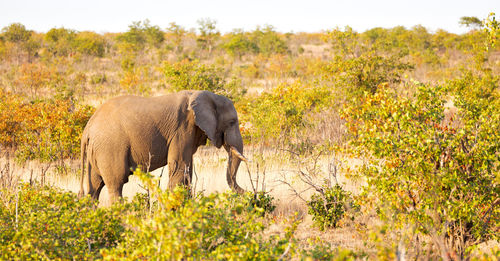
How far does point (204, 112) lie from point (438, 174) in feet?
14.0

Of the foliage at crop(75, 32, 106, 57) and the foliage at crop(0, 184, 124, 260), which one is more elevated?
the foliage at crop(75, 32, 106, 57)

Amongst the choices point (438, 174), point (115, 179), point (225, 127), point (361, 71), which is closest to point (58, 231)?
point (115, 179)

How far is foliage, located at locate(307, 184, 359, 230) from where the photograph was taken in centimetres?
721

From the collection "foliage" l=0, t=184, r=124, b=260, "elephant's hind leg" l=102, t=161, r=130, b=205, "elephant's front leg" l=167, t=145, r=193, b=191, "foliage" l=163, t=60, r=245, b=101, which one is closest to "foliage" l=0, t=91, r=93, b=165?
"foliage" l=163, t=60, r=245, b=101

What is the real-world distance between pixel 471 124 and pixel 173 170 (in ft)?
15.5

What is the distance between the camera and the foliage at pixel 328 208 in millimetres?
7211

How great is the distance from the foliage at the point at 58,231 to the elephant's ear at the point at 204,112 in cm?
275

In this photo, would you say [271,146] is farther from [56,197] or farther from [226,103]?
[56,197]

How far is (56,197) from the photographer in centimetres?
522

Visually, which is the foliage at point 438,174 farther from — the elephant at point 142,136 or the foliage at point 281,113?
the foliage at point 281,113

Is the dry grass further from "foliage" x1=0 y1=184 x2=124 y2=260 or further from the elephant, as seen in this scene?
"foliage" x1=0 y1=184 x2=124 y2=260

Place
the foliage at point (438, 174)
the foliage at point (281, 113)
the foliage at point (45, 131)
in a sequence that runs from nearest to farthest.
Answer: the foliage at point (438, 174)
the foliage at point (45, 131)
the foliage at point (281, 113)

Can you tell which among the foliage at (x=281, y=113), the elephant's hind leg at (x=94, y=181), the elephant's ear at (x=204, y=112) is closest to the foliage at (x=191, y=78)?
the foliage at (x=281, y=113)

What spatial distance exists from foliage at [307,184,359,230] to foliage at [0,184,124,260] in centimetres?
320
